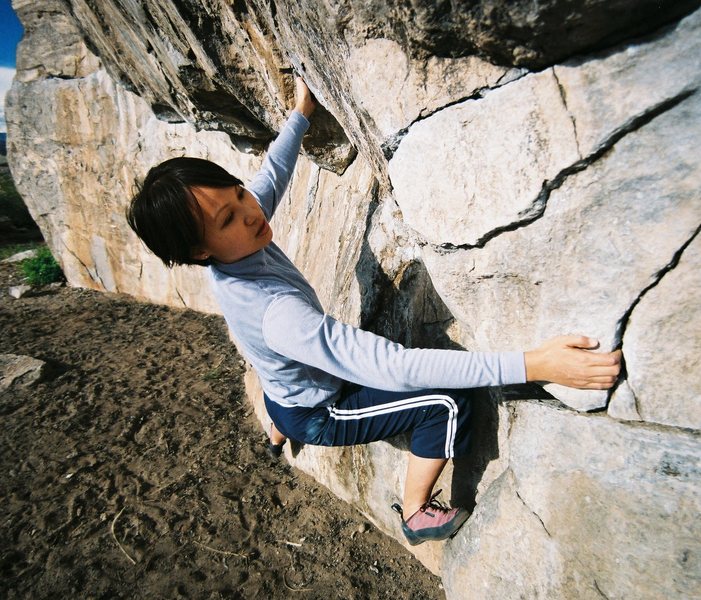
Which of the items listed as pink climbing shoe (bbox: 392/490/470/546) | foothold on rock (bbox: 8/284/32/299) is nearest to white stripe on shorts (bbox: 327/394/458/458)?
pink climbing shoe (bbox: 392/490/470/546)

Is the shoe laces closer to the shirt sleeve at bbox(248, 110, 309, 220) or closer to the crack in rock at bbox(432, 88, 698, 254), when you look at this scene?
the crack in rock at bbox(432, 88, 698, 254)

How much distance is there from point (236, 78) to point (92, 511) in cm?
260

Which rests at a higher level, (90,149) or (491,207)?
(90,149)

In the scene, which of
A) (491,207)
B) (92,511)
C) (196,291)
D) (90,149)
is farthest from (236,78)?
(90,149)

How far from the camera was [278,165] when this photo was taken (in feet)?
7.20

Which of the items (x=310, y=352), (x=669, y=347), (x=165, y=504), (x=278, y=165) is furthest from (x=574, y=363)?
(x=165, y=504)

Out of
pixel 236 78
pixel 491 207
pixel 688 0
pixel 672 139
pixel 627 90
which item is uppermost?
pixel 236 78

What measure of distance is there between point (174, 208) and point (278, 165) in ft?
2.77

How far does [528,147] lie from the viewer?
1.14 metres

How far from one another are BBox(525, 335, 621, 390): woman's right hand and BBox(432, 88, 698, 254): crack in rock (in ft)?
1.12

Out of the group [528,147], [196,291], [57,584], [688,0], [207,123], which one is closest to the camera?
[688,0]

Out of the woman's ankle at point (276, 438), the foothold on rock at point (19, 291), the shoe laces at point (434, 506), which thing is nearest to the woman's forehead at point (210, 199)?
the shoe laces at point (434, 506)

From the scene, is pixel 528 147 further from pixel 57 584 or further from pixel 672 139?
pixel 57 584

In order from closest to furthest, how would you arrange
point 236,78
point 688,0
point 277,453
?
point 688,0
point 236,78
point 277,453
